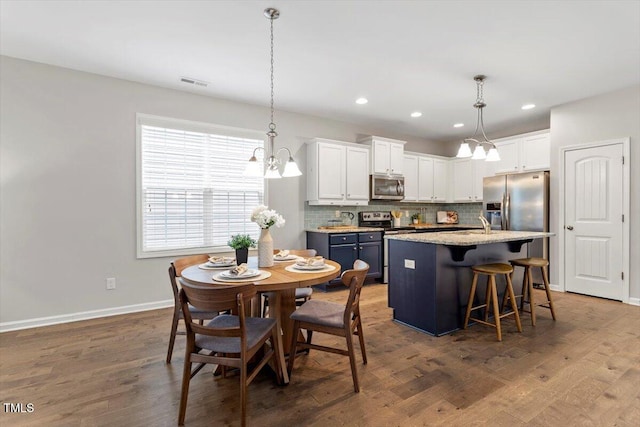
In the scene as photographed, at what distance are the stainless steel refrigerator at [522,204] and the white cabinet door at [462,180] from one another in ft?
3.28

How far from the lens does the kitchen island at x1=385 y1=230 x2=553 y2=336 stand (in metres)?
3.09

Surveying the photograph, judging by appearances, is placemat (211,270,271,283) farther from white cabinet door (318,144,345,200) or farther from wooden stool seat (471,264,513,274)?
white cabinet door (318,144,345,200)

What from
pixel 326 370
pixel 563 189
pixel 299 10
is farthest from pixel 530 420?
pixel 563 189

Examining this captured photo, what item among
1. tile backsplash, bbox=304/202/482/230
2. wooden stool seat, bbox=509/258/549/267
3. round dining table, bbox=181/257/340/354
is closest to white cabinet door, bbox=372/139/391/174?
tile backsplash, bbox=304/202/482/230

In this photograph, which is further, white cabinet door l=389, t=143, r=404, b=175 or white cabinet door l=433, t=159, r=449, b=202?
white cabinet door l=433, t=159, r=449, b=202

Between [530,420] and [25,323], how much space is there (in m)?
4.45

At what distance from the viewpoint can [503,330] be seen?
3.25 meters

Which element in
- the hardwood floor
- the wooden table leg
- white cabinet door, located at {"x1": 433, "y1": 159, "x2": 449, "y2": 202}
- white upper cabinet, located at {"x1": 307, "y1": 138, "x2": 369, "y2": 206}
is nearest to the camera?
the hardwood floor

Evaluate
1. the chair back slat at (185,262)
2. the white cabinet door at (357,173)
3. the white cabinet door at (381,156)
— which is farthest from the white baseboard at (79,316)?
the white cabinet door at (381,156)

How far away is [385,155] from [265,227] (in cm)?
382

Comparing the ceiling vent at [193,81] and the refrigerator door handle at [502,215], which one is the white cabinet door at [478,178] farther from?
the ceiling vent at [193,81]

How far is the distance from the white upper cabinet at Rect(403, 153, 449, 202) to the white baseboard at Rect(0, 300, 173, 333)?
4.56 meters

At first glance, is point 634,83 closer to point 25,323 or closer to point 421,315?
point 421,315

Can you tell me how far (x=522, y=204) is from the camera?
16.3ft
